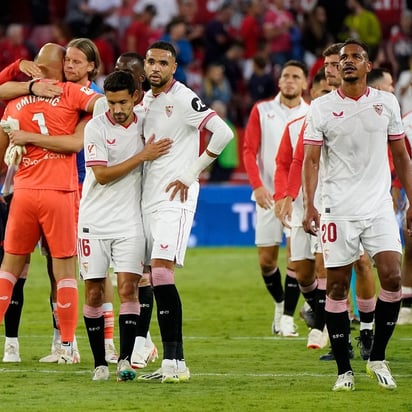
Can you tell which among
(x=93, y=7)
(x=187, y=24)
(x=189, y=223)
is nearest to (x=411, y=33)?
(x=187, y=24)

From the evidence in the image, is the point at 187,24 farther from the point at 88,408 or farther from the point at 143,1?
the point at 88,408

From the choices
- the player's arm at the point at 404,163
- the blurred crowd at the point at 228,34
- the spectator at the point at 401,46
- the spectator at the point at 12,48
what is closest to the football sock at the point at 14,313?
the player's arm at the point at 404,163

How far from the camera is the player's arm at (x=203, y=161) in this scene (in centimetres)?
895

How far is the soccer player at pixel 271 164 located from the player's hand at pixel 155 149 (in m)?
3.35

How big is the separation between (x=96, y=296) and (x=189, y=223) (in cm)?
81

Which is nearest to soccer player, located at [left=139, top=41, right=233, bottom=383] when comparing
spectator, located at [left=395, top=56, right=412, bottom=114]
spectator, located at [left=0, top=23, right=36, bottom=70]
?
spectator, located at [left=395, top=56, right=412, bottom=114]

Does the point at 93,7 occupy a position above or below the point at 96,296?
above

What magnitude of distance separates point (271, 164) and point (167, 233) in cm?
382

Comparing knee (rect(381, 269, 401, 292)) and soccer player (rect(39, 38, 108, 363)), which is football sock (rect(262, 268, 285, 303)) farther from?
knee (rect(381, 269, 401, 292))

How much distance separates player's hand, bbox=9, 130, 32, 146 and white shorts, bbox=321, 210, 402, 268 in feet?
8.29

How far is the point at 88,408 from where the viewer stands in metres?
7.80

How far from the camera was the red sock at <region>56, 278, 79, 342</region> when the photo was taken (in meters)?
9.76

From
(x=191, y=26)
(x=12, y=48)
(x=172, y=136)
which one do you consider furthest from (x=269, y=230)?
(x=191, y=26)

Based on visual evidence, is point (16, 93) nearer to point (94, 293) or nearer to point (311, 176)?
point (94, 293)
